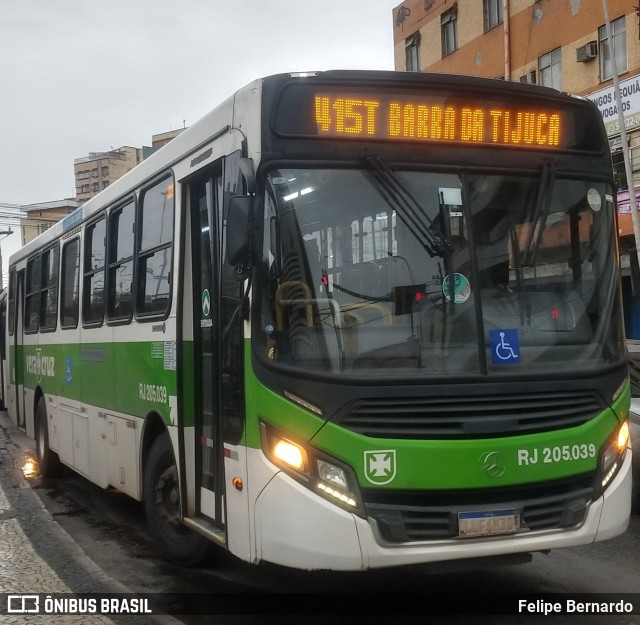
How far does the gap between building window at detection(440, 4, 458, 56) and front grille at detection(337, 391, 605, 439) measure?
28.8 m

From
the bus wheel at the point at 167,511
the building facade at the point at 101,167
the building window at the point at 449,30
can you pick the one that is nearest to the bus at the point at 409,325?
the bus wheel at the point at 167,511

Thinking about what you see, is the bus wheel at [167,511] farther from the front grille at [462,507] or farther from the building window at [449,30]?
the building window at [449,30]

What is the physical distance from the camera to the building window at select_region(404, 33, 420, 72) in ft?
111

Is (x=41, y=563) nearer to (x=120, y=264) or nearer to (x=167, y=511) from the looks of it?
(x=167, y=511)

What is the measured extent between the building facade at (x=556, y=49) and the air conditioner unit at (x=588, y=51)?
0.03m

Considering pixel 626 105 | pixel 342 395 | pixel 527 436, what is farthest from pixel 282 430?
pixel 626 105

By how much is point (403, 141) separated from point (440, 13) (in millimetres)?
29272

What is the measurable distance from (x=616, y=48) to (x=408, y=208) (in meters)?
22.8

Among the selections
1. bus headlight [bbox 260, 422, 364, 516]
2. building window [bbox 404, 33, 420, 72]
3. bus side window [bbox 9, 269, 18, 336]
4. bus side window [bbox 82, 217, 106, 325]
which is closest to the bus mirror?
bus headlight [bbox 260, 422, 364, 516]

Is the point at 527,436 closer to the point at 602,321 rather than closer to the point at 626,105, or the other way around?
the point at 602,321

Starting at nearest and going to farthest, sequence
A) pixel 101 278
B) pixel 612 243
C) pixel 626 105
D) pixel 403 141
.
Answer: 1. pixel 403 141
2. pixel 612 243
3. pixel 101 278
4. pixel 626 105

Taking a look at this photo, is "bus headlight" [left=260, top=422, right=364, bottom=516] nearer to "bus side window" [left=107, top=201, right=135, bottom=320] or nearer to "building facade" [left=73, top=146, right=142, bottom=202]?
"bus side window" [left=107, top=201, right=135, bottom=320]

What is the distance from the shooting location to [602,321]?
5090mm

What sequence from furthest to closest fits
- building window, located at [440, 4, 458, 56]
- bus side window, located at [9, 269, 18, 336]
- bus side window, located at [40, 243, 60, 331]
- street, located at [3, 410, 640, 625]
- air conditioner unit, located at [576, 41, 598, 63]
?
building window, located at [440, 4, 458, 56]
air conditioner unit, located at [576, 41, 598, 63]
bus side window, located at [9, 269, 18, 336]
bus side window, located at [40, 243, 60, 331]
street, located at [3, 410, 640, 625]
